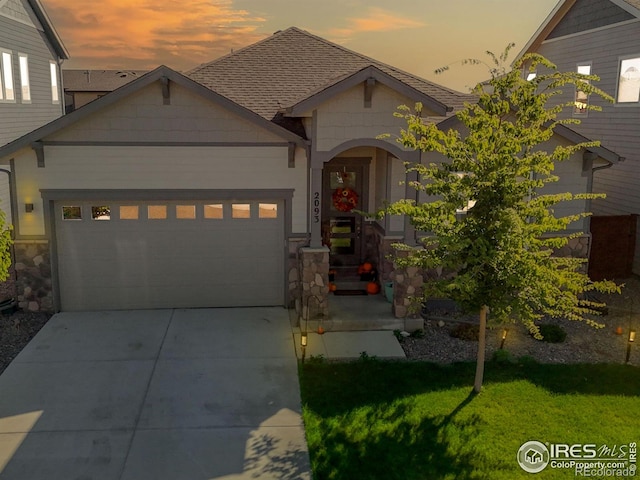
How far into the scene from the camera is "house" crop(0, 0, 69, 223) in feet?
64.6

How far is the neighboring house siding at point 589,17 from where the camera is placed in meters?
17.6

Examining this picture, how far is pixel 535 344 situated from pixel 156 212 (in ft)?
26.2

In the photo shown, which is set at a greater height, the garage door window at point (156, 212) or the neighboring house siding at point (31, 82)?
the neighboring house siding at point (31, 82)

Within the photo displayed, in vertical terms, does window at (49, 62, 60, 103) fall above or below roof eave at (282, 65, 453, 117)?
above

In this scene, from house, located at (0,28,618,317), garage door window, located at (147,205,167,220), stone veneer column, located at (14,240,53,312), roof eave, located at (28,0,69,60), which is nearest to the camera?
house, located at (0,28,618,317)

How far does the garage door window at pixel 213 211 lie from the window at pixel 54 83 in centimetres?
1552

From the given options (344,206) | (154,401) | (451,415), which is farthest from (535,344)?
(154,401)

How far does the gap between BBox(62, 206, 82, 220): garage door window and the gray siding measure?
46.7 feet

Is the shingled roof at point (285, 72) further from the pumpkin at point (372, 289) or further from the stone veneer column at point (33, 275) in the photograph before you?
the stone veneer column at point (33, 275)

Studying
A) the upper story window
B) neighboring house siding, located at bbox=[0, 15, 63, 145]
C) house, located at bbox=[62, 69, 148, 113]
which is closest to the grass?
neighboring house siding, located at bbox=[0, 15, 63, 145]

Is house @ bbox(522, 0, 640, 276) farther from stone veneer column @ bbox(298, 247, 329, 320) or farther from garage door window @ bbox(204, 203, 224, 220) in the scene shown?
garage door window @ bbox(204, 203, 224, 220)

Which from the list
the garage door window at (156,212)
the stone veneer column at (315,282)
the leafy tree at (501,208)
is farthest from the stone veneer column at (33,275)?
the leafy tree at (501,208)

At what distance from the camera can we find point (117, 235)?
41.8 ft

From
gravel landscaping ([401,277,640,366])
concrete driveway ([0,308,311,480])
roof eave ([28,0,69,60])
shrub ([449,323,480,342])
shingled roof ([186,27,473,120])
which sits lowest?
concrete driveway ([0,308,311,480])
